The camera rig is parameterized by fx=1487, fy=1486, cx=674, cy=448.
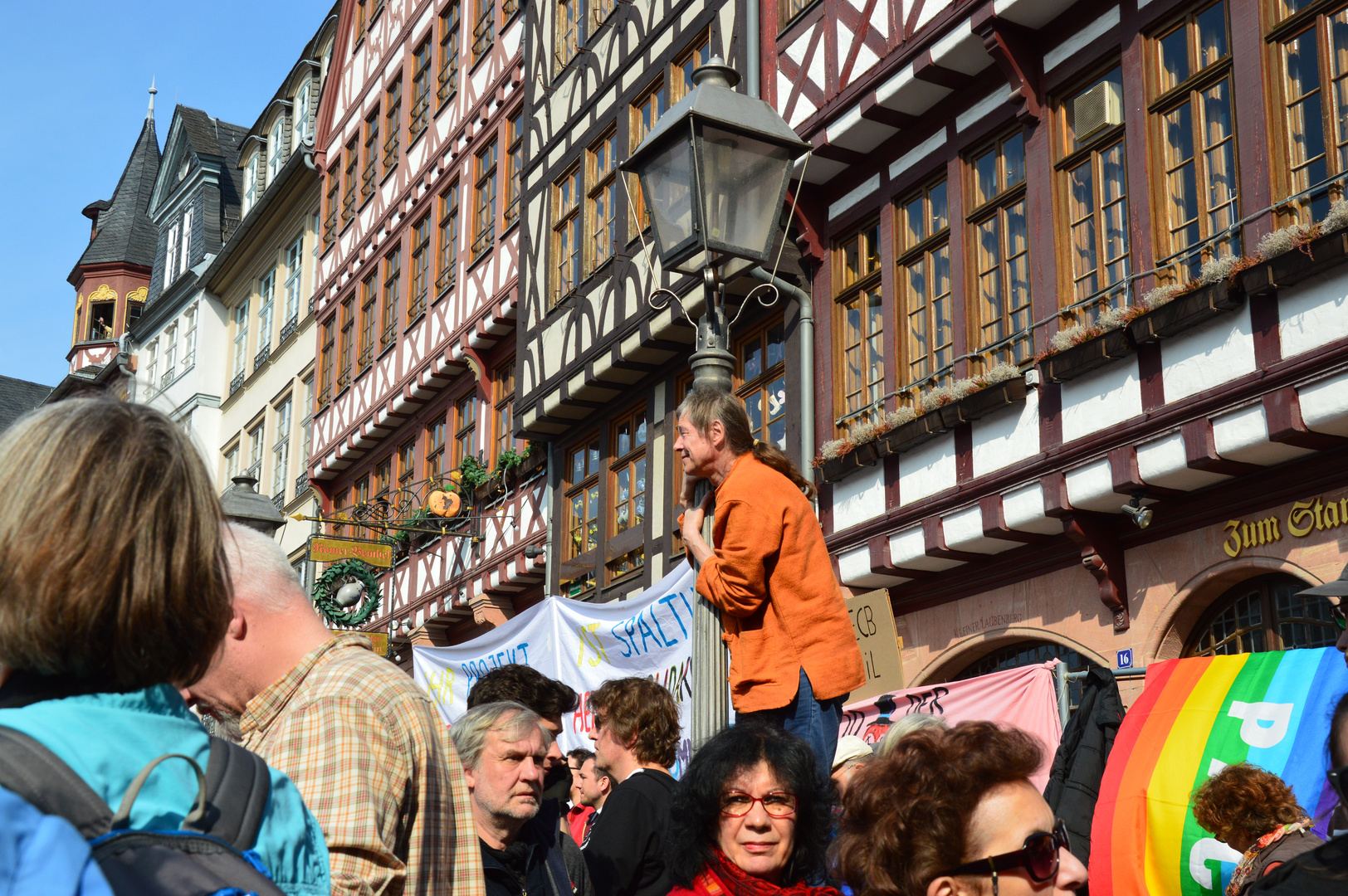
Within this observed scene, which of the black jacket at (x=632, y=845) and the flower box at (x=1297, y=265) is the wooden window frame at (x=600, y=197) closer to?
the flower box at (x=1297, y=265)

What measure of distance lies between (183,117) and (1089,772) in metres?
42.1

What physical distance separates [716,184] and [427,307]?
19.1m

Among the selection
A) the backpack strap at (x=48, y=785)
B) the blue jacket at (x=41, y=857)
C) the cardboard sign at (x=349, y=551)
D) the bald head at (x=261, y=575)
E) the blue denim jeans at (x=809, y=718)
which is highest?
the cardboard sign at (x=349, y=551)

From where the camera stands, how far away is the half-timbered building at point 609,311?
51.1ft

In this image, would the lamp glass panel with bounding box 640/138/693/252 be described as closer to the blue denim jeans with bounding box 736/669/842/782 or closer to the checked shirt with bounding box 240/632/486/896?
the blue denim jeans with bounding box 736/669/842/782

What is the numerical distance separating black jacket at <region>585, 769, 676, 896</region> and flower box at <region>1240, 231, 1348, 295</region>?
223 inches

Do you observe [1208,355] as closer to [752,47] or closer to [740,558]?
[740,558]

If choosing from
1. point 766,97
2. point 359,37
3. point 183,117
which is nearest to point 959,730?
point 766,97

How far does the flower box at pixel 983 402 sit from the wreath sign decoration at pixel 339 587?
31.9ft

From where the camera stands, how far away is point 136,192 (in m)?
51.4

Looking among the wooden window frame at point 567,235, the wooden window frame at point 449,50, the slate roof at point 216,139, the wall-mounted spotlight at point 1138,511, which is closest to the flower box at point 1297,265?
the wall-mounted spotlight at point 1138,511

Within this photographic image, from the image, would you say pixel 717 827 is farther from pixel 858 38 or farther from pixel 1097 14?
pixel 858 38

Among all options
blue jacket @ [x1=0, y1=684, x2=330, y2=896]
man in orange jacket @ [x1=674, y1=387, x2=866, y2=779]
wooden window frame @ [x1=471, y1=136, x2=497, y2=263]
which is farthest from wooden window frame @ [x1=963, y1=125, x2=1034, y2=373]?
wooden window frame @ [x1=471, y1=136, x2=497, y2=263]

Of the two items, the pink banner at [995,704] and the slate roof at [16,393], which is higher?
the slate roof at [16,393]
